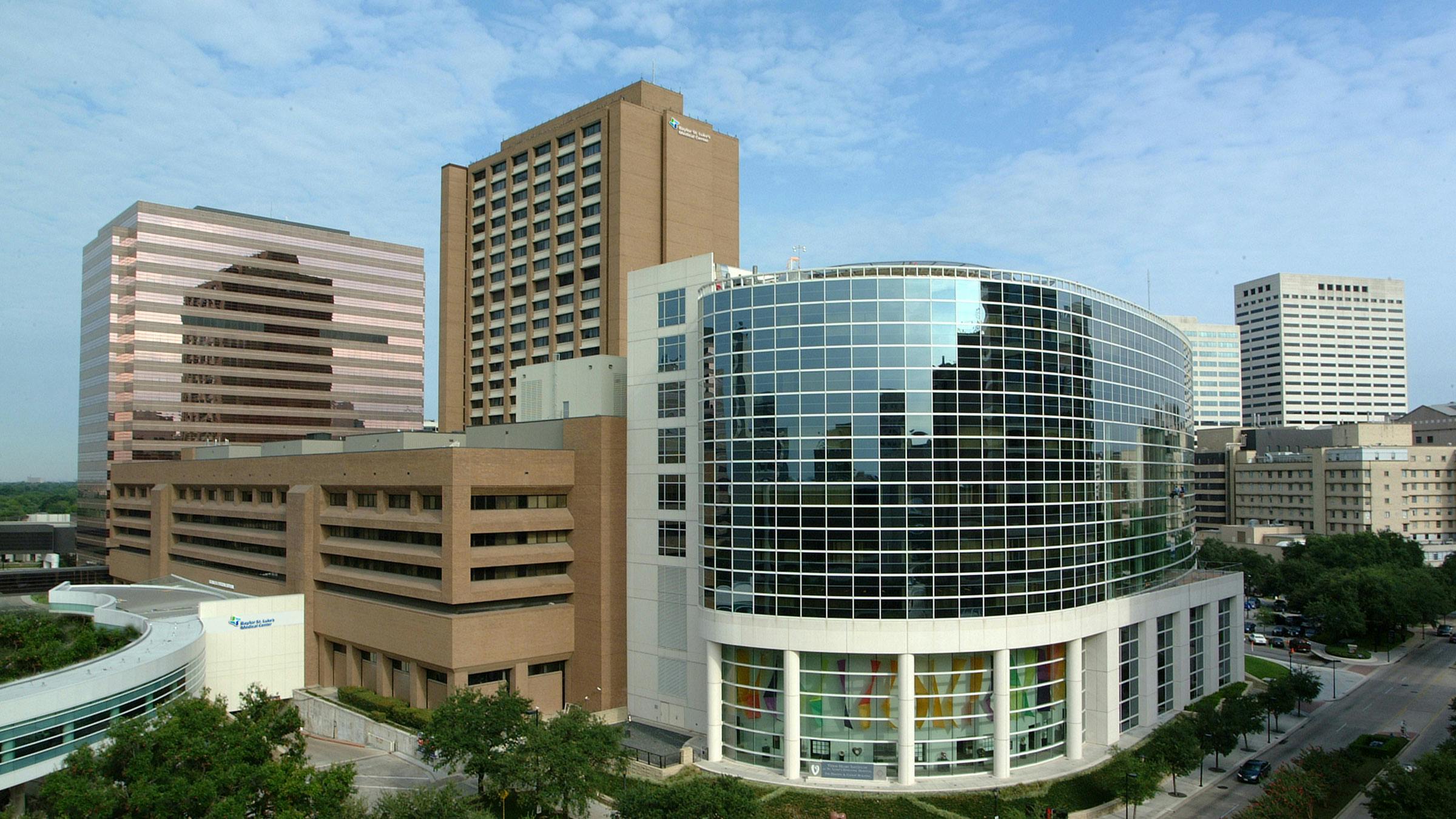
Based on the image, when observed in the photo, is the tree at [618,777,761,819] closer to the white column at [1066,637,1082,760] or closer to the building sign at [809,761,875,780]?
the building sign at [809,761,875,780]

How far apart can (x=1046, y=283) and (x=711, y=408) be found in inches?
827

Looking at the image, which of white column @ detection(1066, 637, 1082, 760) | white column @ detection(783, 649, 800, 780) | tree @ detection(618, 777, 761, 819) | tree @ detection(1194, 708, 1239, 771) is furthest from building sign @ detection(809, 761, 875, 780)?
tree @ detection(1194, 708, 1239, 771)

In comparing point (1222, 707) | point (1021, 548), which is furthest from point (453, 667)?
point (1222, 707)

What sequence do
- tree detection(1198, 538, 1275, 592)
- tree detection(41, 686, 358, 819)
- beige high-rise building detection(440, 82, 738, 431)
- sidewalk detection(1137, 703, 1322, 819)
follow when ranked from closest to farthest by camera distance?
tree detection(41, 686, 358, 819) → sidewalk detection(1137, 703, 1322, 819) → beige high-rise building detection(440, 82, 738, 431) → tree detection(1198, 538, 1275, 592)

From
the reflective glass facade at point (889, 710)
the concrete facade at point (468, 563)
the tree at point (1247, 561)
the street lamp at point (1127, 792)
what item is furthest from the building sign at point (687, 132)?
the tree at point (1247, 561)

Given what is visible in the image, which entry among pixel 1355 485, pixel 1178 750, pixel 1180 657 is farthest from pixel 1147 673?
pixel 1355 485

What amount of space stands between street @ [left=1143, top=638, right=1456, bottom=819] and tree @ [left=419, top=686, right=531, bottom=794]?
33.2m

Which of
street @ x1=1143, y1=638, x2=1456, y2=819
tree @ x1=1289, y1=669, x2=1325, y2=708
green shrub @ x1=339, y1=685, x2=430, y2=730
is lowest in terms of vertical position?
street @ x1=1143, y1=638, x2=1456, y2=819

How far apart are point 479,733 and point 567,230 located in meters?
63.3

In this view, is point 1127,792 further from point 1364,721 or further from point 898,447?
point 1364,721

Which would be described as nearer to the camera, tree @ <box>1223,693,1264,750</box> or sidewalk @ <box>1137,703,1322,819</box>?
sidewalk @ <box>1137,703,1322,819</box>

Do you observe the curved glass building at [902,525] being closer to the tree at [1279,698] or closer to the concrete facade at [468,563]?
the concrete facade at [468,563]

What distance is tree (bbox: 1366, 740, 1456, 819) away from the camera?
3772 cm

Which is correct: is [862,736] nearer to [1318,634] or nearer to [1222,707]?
[1222,707]
